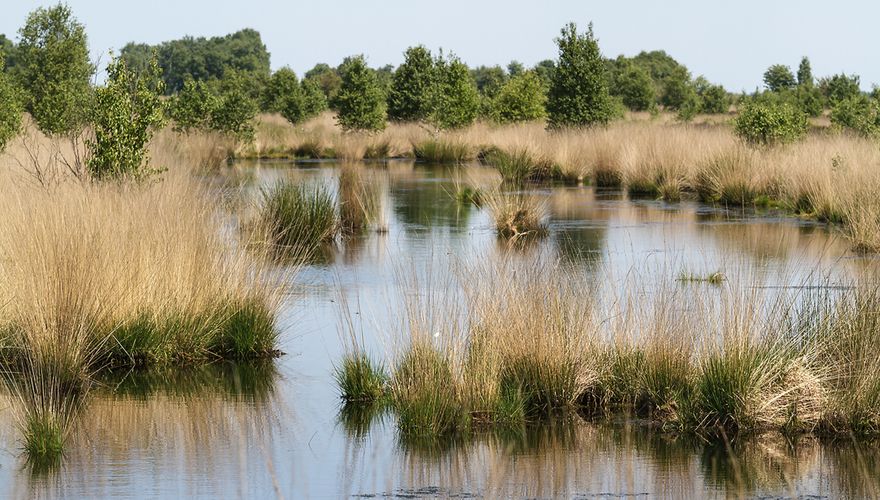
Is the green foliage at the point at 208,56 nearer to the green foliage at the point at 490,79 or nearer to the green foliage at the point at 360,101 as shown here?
the green foliage at the point at 490,79

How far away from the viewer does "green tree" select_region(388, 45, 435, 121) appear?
44.6 meters

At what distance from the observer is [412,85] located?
45625 mm

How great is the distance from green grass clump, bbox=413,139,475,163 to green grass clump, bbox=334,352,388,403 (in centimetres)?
2803

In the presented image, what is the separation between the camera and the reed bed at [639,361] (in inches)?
274

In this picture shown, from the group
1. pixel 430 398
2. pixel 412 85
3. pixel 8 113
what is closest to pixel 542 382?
pixel 430 398

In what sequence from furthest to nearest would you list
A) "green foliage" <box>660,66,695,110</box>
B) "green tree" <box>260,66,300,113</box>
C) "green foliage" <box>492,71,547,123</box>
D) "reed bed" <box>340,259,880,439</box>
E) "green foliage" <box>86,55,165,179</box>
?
"green foliage" <box>660,66,695,110</box> < "green tree" <box>260,66,300,113</box> < "green foliage" <box>492,71,547,123</box> < "green foliage" <box>86,55,165,179</box> < "reed bed" <box>340,259,880,439</box>

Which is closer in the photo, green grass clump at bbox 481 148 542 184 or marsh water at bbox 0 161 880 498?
marsh water at bbox 0 161 880 498

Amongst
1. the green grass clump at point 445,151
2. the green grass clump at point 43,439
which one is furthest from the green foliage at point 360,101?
the green grass clump at point 43,439

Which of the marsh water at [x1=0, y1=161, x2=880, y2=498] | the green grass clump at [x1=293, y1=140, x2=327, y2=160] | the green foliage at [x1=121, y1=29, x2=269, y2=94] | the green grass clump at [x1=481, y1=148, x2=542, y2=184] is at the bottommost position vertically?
the marsh water at [x1=0, y1=161, x2=880, y2=498]

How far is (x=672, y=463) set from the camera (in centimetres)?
650

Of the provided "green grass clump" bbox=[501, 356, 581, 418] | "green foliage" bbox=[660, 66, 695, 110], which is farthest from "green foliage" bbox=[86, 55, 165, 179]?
"green foliage" bbox=[660, 66, 695, 110]

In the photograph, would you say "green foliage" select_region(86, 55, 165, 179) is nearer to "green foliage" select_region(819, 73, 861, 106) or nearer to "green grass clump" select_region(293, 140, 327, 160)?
Result: "green grass clump" select_region(293, 140, 327, 160)

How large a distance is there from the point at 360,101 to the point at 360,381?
110 ft

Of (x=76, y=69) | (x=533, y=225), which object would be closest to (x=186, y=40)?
(x=76, y=69)
